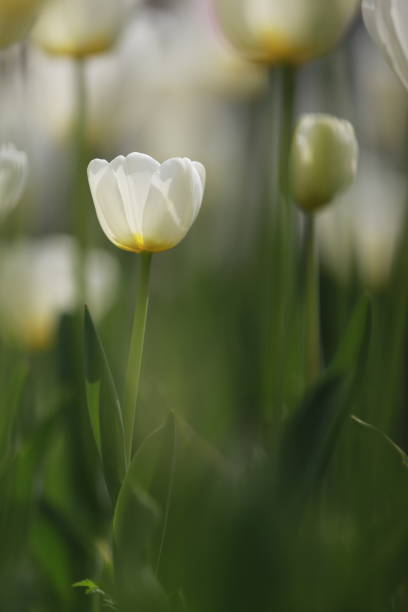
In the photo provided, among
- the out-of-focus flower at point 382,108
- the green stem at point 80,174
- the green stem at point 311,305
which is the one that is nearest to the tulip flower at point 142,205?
the green stem at point 311,305

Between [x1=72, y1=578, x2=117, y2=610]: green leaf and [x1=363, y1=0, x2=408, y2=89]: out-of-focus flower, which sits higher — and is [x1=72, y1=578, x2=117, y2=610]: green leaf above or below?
below

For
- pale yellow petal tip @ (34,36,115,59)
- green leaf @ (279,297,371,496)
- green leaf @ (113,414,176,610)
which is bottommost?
green leaf @ (113,414,176,610)

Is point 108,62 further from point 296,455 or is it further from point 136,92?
point 296,455

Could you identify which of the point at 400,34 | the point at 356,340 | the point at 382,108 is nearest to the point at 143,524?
the point at 356,340

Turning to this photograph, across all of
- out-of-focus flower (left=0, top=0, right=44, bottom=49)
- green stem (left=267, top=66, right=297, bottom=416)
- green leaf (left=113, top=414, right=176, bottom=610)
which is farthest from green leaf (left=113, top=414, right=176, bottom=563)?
out-of-focus flower (left=0, top=0, right=44, bottom=49)

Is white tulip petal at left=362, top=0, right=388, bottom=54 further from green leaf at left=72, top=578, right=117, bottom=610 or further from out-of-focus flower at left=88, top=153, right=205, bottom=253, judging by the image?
green leaf at left=72, top=578, right=117, bottom=610
